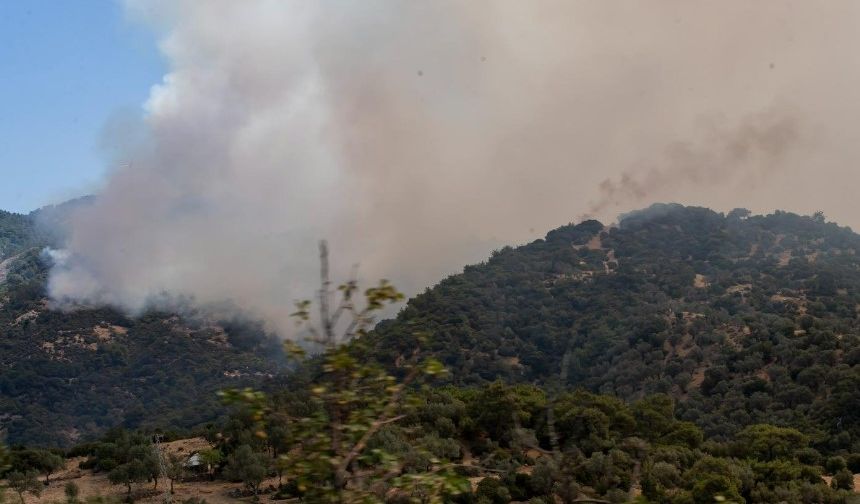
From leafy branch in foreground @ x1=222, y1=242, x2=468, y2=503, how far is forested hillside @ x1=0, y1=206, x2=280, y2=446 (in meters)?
83.6

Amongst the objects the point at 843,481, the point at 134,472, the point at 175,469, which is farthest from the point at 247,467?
the point at 843,481

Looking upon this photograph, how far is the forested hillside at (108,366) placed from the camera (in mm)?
97188

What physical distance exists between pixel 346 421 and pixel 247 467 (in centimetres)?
2998

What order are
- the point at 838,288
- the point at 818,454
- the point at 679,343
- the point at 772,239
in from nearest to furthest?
the point at 818,454, the point at 679,343, the point at 838,288, the point at 772,239

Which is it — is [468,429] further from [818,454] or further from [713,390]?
[713,390]

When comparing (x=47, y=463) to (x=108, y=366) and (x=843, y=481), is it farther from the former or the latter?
(x=108, y=366)

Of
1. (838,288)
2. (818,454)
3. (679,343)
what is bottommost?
(818,454)

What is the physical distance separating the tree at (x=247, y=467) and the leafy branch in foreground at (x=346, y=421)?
29.1 meters

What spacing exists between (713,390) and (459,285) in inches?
2305

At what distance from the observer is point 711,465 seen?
105ft

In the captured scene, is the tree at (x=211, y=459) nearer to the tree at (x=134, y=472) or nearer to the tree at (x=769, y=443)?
the tree at (x=134, y=472)

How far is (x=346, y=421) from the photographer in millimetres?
6957

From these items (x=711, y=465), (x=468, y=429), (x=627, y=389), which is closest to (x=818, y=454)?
(x=711, y=465)

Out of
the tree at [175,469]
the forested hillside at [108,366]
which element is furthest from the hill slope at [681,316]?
the forested hillside at [108,366]
